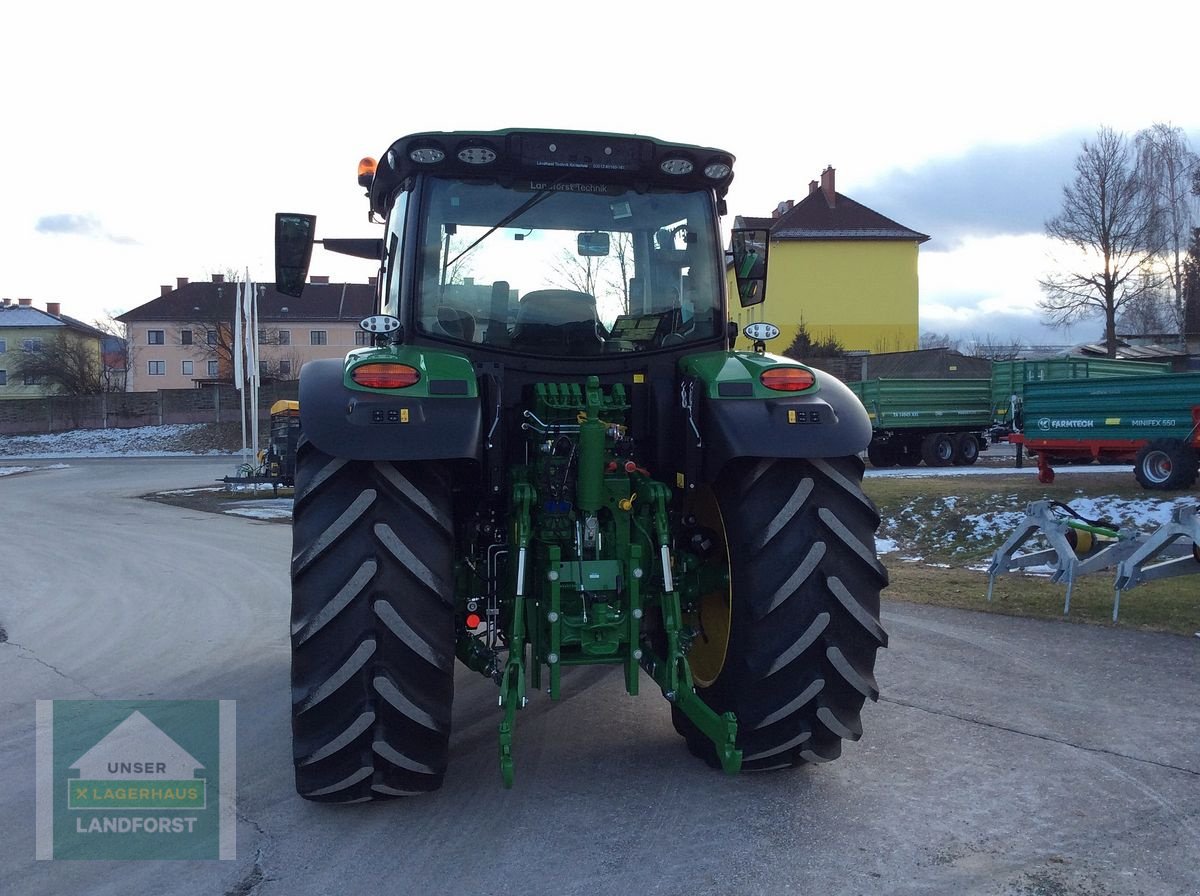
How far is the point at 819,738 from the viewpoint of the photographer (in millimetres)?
4316

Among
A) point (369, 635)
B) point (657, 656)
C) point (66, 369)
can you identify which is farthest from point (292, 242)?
point (66, 369)

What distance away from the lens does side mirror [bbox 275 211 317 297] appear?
5.20 meters

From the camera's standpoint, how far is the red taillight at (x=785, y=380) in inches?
177

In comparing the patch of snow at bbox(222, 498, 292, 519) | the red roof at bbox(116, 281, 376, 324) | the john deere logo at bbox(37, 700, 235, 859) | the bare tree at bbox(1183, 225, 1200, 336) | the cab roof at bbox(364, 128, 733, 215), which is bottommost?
the john deere logo at bbox(37, 700, 235, 859)

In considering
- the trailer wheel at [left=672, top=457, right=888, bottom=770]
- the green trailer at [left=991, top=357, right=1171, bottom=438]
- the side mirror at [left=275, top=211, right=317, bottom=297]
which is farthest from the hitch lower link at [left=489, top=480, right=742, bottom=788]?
the green trailer at [left=991, top=357, right=1171, bottom=438]

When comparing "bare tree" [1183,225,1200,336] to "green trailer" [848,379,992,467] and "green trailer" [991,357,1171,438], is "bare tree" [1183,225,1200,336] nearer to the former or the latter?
"green trailer" [991,357,1171,438]

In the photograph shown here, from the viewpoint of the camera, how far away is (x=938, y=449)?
82.5ft

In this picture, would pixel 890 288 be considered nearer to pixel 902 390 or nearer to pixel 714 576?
pixel 902 390

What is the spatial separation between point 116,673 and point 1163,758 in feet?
19.4

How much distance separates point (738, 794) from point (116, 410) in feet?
165

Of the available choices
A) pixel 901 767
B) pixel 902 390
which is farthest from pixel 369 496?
pixel 902 390

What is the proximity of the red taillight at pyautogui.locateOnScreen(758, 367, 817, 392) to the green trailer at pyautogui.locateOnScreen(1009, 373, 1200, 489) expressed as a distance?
12894 millimetres

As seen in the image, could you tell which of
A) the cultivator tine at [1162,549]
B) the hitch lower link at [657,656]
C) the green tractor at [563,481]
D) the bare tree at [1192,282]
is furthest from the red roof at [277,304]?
the hitch lower link at [657,656]

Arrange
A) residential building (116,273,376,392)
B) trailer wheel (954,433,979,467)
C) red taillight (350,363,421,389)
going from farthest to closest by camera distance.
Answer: residential building (116,273,376,392), trailer wheel (954,433,979,467), red taillight (350,363,421,389)
